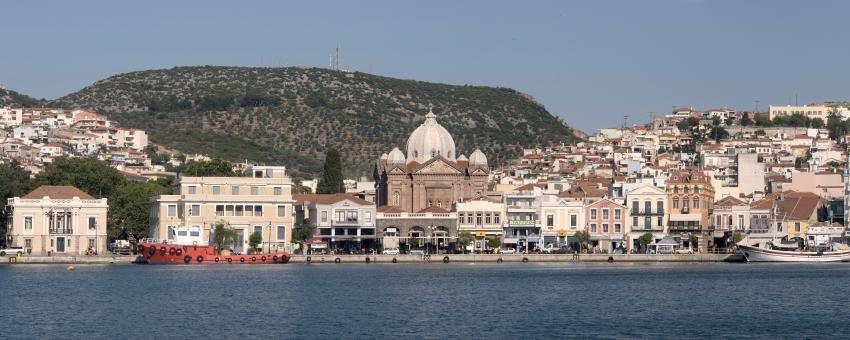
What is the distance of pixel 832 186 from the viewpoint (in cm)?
13700

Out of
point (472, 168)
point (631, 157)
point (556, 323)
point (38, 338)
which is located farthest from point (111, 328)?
point (631, 157)

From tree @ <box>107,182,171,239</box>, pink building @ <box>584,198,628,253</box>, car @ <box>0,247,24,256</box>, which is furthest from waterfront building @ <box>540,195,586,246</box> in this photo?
car @ <box>0,247,24,256</box>

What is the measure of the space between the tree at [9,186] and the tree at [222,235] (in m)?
18.3

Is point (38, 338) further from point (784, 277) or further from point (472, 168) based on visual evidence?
point (472, 168)

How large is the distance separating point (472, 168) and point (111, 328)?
79.7m

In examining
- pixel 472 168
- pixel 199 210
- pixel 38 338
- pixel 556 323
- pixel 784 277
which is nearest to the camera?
pixel 38 338

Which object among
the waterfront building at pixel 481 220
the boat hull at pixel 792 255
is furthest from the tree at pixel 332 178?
the boat hull at pixel 792 255

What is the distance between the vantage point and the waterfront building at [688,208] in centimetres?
12238

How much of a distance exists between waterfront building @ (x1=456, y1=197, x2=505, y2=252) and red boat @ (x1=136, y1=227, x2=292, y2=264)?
58.4 ft

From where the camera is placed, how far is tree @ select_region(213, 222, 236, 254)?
114706 mm

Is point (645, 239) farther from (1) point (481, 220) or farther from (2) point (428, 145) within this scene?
(2) point (428, 145)

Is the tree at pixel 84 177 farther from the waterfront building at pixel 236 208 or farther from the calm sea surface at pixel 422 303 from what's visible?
the calm sea surface at pixel 422 303

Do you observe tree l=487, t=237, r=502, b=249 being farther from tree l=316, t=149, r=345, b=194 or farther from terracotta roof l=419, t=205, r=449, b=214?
tree l=316, t=149, r=345, b=194

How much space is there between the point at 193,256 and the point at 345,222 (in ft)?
51.9
